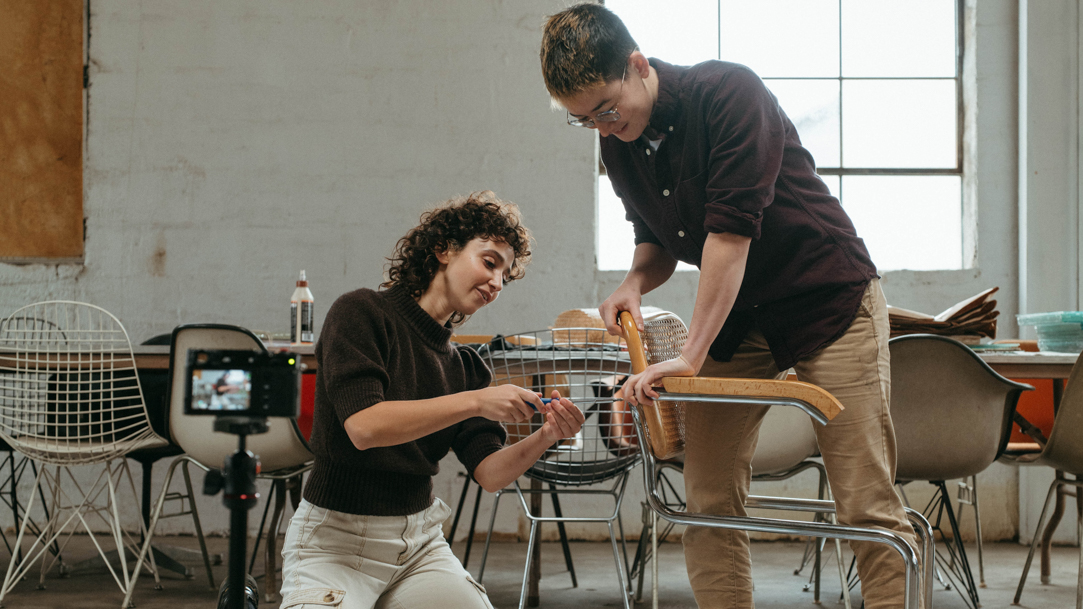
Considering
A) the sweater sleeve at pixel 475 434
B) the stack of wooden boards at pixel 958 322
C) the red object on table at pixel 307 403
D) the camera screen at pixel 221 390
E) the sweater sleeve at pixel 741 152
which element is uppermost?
the sweater sleeve at pixel 741 152

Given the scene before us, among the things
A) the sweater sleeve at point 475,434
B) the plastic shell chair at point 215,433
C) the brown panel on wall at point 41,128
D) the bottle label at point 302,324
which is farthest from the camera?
the brown panel on wall at point 41,128

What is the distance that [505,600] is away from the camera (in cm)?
253

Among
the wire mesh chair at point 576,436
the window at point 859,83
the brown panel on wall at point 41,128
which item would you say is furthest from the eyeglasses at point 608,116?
the brown panel on wall at point 41,128

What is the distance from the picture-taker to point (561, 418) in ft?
3.77

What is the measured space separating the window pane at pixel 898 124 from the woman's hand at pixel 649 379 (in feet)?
10.1

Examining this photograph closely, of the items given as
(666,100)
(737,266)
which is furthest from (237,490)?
(666,100)

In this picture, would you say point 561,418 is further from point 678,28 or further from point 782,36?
point 782,36

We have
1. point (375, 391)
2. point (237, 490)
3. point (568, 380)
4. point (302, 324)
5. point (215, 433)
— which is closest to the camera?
point (237, 490)

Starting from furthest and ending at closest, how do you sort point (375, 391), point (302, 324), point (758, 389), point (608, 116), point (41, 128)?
point (41, 128)
point (302, 324)
point (608, 116)
point (375, 391)
point (758, 389)

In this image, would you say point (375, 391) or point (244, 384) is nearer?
point (244, 384)

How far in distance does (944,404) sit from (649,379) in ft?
4.67

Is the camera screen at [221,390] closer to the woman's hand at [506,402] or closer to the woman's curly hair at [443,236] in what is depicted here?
the woman's hand at [506,402]

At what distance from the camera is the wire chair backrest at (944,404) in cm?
214

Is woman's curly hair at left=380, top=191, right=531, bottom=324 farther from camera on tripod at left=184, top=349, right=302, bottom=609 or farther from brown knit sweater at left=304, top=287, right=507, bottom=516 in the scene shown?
camera on tripod at left=184, top=349, right=302, bottom=609
